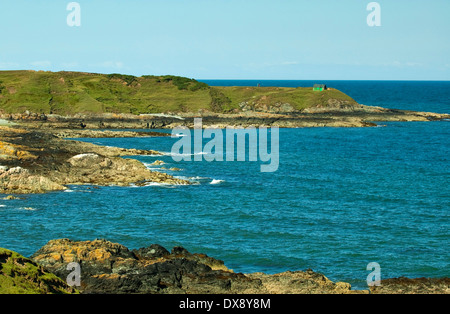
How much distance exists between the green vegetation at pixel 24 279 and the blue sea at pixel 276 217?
13578 millimetres

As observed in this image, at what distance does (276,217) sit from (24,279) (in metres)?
28.0

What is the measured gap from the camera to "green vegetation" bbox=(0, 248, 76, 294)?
19.2 metres

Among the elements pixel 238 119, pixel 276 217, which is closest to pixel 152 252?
pixel 276 217

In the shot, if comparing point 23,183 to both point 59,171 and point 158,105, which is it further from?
point 158,105

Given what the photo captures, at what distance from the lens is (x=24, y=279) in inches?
800

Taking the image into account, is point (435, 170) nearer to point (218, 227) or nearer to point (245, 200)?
point (245, 200)

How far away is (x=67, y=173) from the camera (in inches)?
2314

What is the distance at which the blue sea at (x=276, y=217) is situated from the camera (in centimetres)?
3538

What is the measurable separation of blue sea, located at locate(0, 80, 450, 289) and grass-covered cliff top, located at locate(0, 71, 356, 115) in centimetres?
6597

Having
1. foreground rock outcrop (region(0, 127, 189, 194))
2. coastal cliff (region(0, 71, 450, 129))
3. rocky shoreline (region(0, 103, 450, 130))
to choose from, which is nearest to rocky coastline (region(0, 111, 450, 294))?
foreground rock outcrop (region(0, 127, 189, 194))

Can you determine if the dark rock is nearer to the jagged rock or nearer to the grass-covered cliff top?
the jagged rock
